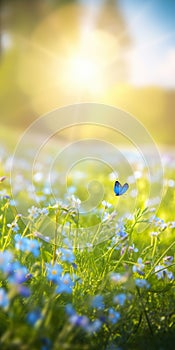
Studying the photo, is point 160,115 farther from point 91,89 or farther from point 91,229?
point 91,229

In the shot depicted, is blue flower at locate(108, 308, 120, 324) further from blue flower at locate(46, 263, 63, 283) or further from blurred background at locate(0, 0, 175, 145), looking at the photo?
blurred background at locate(0, 0, 175, 145)

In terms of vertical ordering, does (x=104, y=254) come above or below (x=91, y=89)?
below

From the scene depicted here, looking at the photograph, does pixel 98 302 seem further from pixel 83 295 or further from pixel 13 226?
pixel 13 226

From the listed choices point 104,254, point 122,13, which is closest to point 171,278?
point 104,254

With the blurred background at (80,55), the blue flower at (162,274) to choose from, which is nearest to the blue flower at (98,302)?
the blue flower at (162,274)

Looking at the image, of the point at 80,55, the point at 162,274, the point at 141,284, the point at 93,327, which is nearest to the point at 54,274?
the point at 93,327

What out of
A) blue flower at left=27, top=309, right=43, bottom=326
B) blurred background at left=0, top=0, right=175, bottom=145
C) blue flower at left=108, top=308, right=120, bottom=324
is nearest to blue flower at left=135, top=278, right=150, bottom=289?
blue flower at left=108, top=308, right=120, bottom=324
